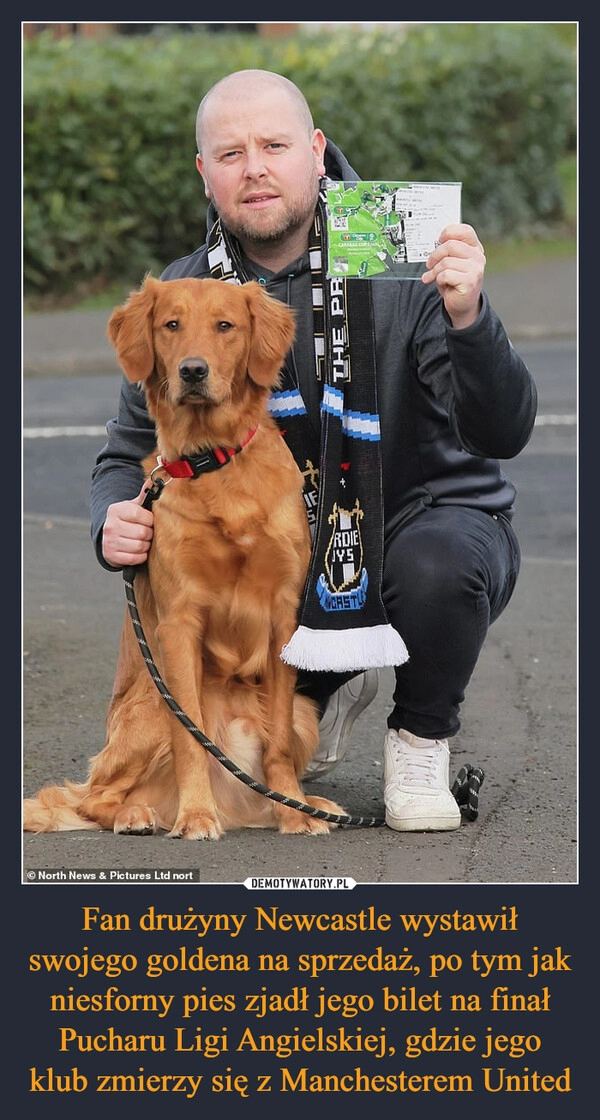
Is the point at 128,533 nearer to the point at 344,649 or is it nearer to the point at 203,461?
the point at 203,461

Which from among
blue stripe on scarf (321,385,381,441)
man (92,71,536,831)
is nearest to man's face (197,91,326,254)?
man (92,71,536,831)

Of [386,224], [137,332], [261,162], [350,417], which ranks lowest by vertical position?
[350,417]

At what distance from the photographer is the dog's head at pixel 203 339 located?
3631 mm

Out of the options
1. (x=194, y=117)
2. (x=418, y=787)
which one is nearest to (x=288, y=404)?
(x=418, y=787)

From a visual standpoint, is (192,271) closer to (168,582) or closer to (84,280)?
(168,582)

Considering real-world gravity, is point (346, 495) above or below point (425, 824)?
above

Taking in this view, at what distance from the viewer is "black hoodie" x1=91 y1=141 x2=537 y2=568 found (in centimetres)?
382

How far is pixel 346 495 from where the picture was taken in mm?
3877

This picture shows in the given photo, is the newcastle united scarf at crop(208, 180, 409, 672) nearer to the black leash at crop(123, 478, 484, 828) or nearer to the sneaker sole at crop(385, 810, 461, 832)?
the black leash at crop(123, 478, 484, 828)

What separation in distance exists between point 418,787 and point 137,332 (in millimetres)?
1387

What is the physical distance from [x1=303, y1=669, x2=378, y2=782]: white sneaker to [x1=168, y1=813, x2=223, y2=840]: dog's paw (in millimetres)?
560

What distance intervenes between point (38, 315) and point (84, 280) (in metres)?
0.72

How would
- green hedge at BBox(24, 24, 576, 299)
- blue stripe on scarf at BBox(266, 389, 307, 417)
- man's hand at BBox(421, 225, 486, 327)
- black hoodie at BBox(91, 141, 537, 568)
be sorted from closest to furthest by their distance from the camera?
1. man's hand at BBox(421, 225, 486, 327)
2. black hoodie at BBox(91, 141, 537, 568)
3. blue stripe on scarf at BBox(266, 389, 307, 417)
4. green hedge at BBox(24, 24, 576, 299)

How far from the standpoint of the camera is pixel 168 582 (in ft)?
12.2
